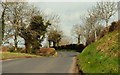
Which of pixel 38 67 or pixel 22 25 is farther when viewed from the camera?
pixel 22 25

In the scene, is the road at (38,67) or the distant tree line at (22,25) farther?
the distant tree line at (22,25)

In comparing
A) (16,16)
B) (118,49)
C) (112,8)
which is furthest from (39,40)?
(118,49)

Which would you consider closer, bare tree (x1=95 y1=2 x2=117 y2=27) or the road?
the road

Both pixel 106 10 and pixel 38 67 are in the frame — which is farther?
pixel 106 10

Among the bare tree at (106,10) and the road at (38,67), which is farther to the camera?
the bare tree at (106,10)

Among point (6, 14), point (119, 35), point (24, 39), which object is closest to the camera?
point (119, 35)

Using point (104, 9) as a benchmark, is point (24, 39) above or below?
below

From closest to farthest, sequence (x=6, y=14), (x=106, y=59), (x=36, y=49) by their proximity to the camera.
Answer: (x=106, y=59), (x=6, y=14), (x=36, y=49)

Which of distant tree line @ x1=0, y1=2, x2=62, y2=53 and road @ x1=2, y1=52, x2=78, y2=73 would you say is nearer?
road @ x1=2, y1=52, x2=78, y2=73

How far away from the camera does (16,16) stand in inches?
2287

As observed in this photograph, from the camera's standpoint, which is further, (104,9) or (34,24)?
(104,9)

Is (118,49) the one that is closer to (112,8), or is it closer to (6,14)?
(6,14)

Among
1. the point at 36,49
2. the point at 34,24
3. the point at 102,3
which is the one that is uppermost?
the point at 102,3

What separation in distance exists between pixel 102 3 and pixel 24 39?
2175cm
